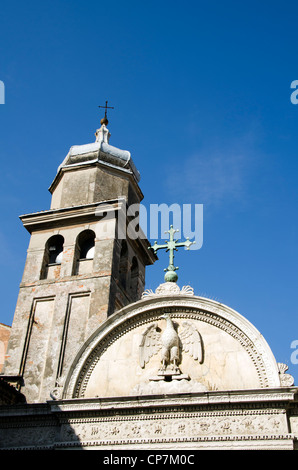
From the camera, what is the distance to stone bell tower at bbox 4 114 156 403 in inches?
673

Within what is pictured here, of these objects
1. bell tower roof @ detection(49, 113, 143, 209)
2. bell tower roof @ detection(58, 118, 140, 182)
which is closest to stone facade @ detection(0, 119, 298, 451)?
bell tower roof @ detection(49, 113, 143, 209)

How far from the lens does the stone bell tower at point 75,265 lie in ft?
56.1

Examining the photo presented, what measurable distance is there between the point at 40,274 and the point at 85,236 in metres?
2.05

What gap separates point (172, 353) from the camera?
43.9 ft

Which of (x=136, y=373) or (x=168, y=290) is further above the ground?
(x=168, y=290)

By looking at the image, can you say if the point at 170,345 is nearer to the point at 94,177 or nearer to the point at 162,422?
the point at 162,422

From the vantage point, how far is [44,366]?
665 inches

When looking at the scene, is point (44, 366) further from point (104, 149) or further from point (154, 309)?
point (104, 149)

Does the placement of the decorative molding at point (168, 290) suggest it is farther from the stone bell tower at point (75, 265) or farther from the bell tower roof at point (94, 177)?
the bell tower roof at point (94, 177)

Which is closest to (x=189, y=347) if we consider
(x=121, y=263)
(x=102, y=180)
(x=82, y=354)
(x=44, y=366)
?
(x=82, y=354)

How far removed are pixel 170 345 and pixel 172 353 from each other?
0.63 feet

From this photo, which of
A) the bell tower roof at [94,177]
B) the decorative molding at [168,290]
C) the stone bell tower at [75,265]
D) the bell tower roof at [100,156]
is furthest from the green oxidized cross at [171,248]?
the bell tower roof at [100,156]

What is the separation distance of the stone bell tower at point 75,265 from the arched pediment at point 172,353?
1.74 meters

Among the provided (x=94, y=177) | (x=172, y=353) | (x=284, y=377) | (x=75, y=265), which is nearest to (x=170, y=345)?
(x=172, y=353)
